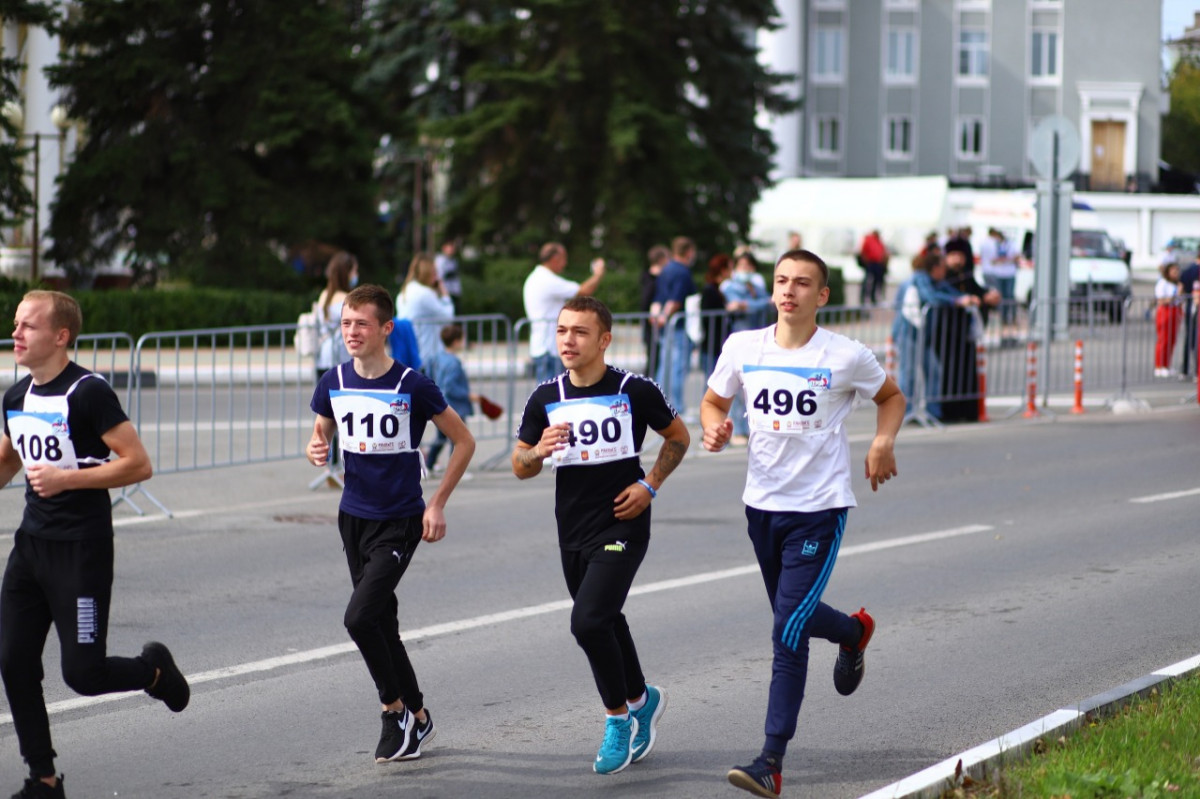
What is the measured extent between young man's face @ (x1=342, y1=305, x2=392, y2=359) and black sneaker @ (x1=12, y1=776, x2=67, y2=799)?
1.82 m

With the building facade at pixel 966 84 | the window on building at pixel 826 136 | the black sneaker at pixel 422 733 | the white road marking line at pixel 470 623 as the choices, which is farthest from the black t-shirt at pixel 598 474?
the window on building at pixel 826 136

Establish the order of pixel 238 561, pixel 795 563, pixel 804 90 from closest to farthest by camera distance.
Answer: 1. pixel 795 563
2. pixel 238 561
3. pixel 804 90

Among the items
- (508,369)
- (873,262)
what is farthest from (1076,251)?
(508,369)

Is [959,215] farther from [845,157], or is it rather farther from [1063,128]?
[1063,128]

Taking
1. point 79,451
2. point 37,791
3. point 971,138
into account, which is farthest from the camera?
point 971,138

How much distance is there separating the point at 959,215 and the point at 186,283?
36098 mm

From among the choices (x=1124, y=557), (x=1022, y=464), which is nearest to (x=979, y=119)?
(x=1022, y=464)

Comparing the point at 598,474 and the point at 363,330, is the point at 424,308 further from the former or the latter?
the point at 598,474

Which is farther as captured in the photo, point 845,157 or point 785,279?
point 845,157

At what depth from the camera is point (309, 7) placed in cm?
2855

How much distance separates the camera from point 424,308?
48.2ft

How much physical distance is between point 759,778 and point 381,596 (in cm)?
149

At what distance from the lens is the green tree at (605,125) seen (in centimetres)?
3319

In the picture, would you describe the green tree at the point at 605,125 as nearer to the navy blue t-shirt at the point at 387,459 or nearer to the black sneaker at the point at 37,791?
the navy blue t-shirt at the point at 387,459
